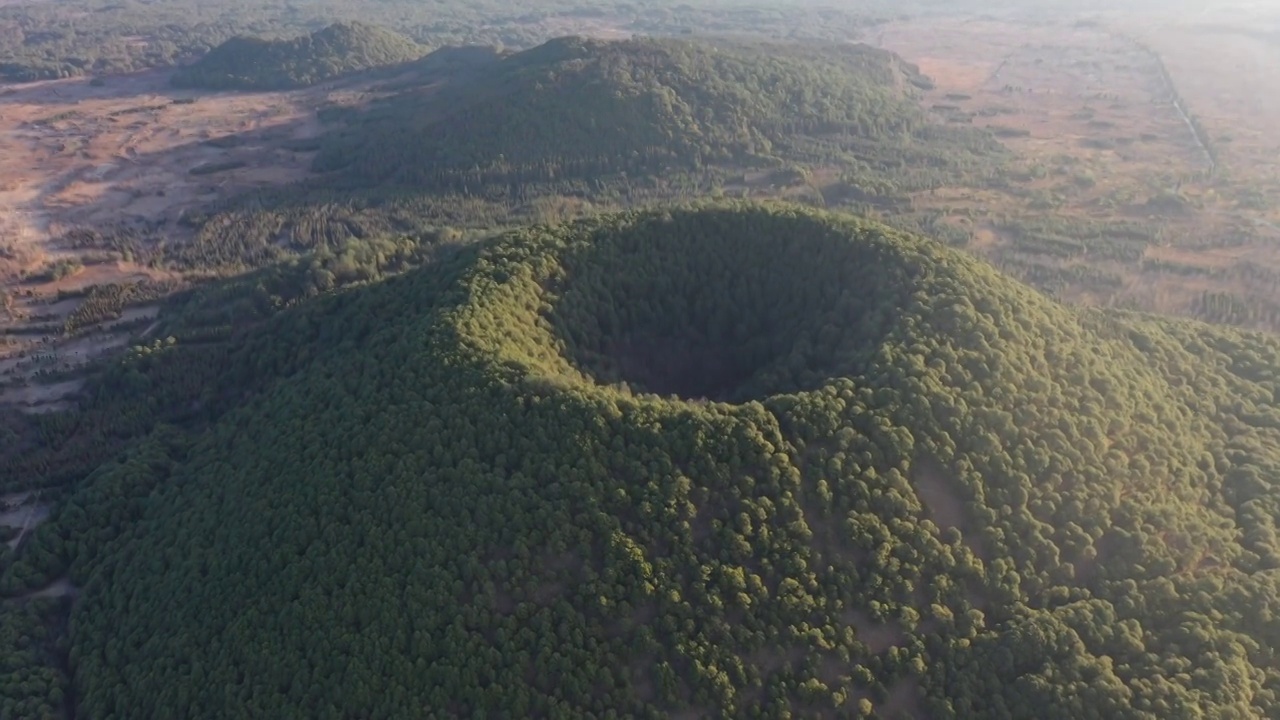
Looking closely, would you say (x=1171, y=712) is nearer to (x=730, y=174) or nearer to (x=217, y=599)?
(x=217, y=599)

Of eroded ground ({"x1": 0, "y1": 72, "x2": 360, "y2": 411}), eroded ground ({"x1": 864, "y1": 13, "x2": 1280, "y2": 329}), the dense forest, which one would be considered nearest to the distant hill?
eroded ground ({"x1": 864, "y1": 13, "x2": 1280, "y2": 329})

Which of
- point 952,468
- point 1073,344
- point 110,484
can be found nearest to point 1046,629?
point 952,468

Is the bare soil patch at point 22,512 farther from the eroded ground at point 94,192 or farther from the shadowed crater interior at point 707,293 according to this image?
the shadowed crater interior at point 707,293

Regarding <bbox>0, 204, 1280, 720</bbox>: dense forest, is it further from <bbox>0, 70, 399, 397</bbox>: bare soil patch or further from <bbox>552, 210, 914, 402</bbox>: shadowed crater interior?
<bbox>0, 70, 399, 397</bbox>: bare soil patch

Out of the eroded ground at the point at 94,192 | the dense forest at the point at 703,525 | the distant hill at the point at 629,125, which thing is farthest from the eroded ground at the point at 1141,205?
the eroded ground at the point at 94,192

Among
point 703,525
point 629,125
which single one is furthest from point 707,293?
point 629,125
